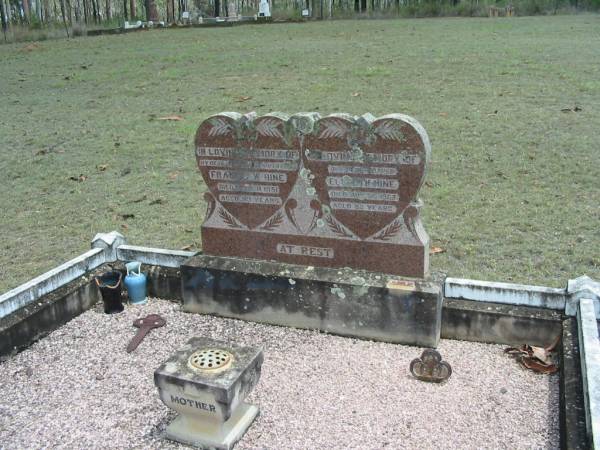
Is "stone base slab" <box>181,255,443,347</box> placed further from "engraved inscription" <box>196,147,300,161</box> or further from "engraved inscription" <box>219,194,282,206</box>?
"engraved inscription" <box>196,147,300,161</box>

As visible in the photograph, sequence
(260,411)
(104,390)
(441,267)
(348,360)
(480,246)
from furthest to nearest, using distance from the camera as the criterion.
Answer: (480,246) → (441,267) → (348,360) → (104,390) → (260,411)

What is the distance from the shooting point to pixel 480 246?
22.3ft

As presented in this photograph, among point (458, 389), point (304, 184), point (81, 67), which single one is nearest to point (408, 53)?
point (81, 67)

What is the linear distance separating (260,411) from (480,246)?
3398 mm

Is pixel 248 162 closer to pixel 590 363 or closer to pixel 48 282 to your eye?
pixel 48 282

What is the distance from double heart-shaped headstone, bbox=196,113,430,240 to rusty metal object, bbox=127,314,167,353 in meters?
1.04

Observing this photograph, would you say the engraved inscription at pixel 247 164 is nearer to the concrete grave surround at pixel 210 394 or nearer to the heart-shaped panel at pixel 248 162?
the heart-shaped panel at pixel 248 162

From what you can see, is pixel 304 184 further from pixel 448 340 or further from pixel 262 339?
pixel 448 340

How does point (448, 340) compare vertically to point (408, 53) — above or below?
below

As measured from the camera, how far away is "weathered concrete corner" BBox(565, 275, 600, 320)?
4863mm

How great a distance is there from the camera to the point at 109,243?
6320 millimetres

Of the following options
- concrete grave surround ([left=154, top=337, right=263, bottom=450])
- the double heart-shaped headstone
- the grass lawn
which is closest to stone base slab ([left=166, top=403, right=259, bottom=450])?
concrete grave surround ([left=154, top=337, right=263, bottom=450])

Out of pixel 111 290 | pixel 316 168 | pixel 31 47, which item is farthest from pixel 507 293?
pixel 31 47

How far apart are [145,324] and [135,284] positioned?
52 cm
